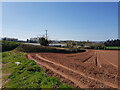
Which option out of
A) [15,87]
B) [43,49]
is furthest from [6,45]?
[15,87]

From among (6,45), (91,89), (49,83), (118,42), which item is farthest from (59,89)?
(118,42)

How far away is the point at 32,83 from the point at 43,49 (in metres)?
26.9

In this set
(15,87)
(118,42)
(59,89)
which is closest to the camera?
(59,89)

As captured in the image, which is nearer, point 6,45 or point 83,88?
point 83,88

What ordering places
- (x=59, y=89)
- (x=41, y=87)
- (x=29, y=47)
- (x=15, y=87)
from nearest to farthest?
1. (x=59, y=89)
2. (x=41, y=87)
3. (x=15, y=87)
4. (x=29, y=47)

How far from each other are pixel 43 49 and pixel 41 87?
1086 inches

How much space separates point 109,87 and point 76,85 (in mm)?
1789

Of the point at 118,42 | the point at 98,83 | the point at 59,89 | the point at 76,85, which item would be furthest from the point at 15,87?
the point at 118,42

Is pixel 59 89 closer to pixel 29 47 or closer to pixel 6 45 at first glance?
pixel 29 47

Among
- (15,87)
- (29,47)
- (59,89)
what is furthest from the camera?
(29,47)

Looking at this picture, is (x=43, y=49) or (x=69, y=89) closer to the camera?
(x=69, y=89)

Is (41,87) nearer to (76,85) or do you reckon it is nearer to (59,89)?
(59,89)

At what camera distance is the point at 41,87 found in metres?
7.35

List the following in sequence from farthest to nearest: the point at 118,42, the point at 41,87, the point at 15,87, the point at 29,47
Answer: the point at 118,42 → the point at 29,47 → the point at 15,87 → the point at 41,87
